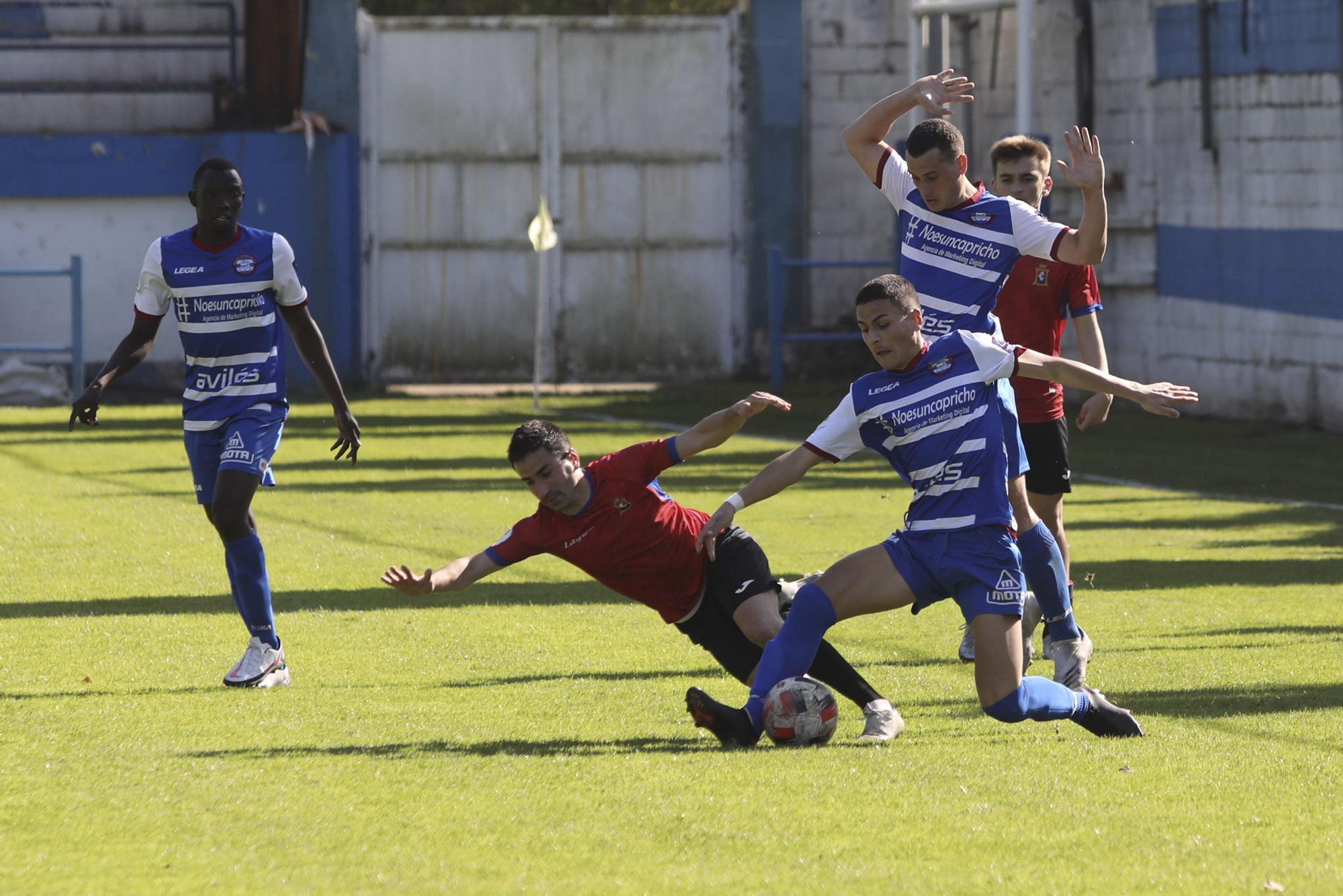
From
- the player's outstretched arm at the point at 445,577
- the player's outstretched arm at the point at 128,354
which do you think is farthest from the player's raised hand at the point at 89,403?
the player's outstretched arm at the point at 445,577

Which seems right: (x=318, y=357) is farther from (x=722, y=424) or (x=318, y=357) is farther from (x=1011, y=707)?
(x=1011, y=707)

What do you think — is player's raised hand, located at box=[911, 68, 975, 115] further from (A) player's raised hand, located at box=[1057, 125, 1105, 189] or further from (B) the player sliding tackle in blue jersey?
(B) the player sliding tackle in blue jersey

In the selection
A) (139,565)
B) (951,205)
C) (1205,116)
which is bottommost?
(139,565)

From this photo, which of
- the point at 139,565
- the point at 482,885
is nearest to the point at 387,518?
the point at 139,565

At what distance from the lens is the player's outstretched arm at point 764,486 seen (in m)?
6.21

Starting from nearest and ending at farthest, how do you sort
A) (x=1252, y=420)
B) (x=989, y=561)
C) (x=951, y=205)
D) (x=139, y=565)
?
(x=989, y=561), (x=951, y=205), (x=139, y=565), (x=1252, y=420)

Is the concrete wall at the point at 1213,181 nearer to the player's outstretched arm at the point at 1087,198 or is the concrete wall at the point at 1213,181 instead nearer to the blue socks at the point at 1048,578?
the blue socks at the point at 1048,578

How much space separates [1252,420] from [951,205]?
43.2 feet

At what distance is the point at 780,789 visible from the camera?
574 cm

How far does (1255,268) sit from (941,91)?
42.0ft

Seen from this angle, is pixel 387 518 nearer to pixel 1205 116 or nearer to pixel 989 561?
pixel 989 561

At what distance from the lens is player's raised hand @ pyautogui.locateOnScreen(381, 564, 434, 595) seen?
6246 millimetres

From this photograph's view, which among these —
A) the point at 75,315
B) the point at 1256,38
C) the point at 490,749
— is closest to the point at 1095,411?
the point at 490,749

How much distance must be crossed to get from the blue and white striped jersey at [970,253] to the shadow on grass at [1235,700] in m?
1.43
